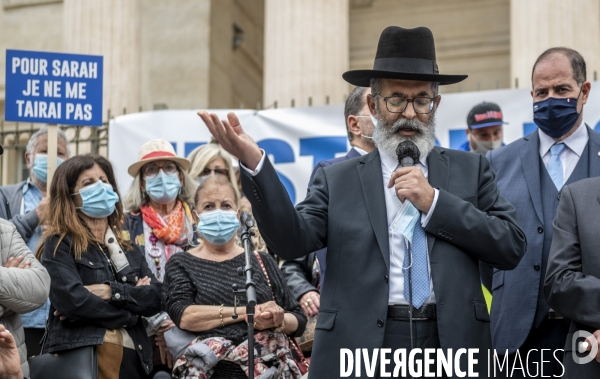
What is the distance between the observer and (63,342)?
6348 mm

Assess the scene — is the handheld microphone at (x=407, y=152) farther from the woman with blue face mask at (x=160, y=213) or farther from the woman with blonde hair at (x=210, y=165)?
the woman with blonde hair at (x=210, y=165)

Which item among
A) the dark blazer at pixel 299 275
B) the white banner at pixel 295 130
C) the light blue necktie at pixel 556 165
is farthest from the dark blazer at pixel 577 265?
the white banner at pixel 295 130

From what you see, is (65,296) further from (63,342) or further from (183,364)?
(183,364)

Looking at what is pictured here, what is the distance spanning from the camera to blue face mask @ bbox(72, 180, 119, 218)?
6.77 meters

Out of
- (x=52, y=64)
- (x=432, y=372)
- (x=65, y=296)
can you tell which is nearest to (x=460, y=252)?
(x=432, y=372)

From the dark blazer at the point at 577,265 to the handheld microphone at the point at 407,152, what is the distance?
3.10ft

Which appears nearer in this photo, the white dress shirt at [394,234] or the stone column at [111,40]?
the white dress shirt at [394,234]

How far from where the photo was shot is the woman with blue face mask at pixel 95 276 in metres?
6.38

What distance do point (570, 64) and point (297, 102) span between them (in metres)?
9.10

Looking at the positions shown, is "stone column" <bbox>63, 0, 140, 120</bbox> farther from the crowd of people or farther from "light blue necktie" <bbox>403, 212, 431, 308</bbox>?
"light blue necktie" <bbox>403, 212, 431, 308</bbox>

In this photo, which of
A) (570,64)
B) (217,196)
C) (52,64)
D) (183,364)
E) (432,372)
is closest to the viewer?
(432,372)

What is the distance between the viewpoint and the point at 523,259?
5.59 m

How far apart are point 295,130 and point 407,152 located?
260 inches

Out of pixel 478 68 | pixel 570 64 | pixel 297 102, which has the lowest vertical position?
pixel 570 64
